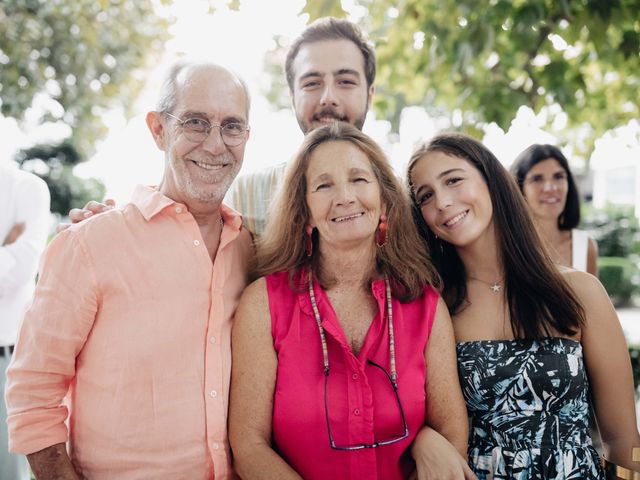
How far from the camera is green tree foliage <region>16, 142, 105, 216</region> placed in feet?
58.3

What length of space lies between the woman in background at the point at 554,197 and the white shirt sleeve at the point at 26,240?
11.7 feet

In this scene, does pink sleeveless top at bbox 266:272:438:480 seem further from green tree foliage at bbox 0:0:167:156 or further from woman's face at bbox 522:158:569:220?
green tree foliage at bbox 0:0:167:156


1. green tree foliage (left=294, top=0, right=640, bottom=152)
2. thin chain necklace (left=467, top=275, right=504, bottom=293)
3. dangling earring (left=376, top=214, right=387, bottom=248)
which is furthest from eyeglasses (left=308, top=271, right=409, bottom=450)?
green tree foliage (left=294, top=0, right=640, bottom=152)

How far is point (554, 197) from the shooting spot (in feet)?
15.4

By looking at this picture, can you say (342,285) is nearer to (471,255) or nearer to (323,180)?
(323,180)

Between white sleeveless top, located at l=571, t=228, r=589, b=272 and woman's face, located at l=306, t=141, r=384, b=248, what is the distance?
2577mm

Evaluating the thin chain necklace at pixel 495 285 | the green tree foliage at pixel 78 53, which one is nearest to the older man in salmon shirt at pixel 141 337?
the thin chain necklace at pixel 495 285

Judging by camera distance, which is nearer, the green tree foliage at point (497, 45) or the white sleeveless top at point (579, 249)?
the green tree foliage at point (497, 45)

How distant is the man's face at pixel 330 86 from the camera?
10.4ft

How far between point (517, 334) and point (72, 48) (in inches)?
398

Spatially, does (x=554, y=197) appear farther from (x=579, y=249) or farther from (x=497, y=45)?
(x=497, y=45)

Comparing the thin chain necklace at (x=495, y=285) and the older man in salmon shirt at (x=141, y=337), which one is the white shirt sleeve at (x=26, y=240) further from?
the thin chain necklace at (x=495, y=285)

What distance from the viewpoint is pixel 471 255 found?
2.80 meters

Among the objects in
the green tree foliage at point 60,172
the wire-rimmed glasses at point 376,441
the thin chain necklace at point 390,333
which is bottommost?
the wire-rimmed glasses at point 376,441
